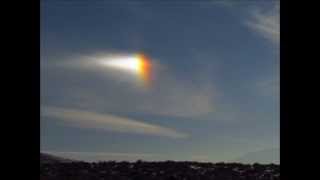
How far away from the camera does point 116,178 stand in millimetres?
25781
